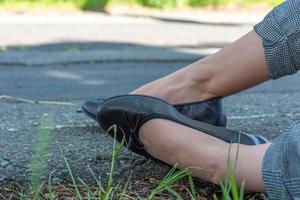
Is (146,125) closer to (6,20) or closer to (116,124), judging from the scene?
(116,124)

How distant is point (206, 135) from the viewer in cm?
161

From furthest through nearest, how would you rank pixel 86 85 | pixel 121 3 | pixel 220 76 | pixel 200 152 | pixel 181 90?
pixel 121 3 → pixel 86 85 → pixel 181 90 → pixel 220 76 → pixel 200 152

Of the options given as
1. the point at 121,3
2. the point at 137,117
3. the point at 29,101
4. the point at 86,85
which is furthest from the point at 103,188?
the point at 121,3

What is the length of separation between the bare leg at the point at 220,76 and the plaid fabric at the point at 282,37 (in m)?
0.03

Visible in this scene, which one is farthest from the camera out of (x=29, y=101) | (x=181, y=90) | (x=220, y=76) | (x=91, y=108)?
(x=29, y=101)

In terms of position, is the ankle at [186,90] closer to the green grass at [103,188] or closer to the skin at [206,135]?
the skin at [206,135]

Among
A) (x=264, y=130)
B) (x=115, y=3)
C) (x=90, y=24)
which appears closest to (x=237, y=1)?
(x=115, y=3)

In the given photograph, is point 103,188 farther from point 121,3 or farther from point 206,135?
point 121,3

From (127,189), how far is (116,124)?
0.18 metres

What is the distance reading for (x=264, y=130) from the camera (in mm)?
2281

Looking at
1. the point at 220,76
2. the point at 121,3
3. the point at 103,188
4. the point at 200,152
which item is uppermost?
the point at 220,76

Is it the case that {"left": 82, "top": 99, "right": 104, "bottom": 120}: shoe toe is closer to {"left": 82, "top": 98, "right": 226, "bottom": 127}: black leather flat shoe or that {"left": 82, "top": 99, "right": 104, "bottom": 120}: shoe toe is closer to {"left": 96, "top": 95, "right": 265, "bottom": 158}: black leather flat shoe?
{"left": 82, "top": 98, "right": 226, "bottom": 127}: black leather flat shoe

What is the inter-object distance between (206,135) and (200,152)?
8cm

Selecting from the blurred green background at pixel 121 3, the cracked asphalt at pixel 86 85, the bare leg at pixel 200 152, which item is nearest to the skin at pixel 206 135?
the bare leg at pixel 200 152
